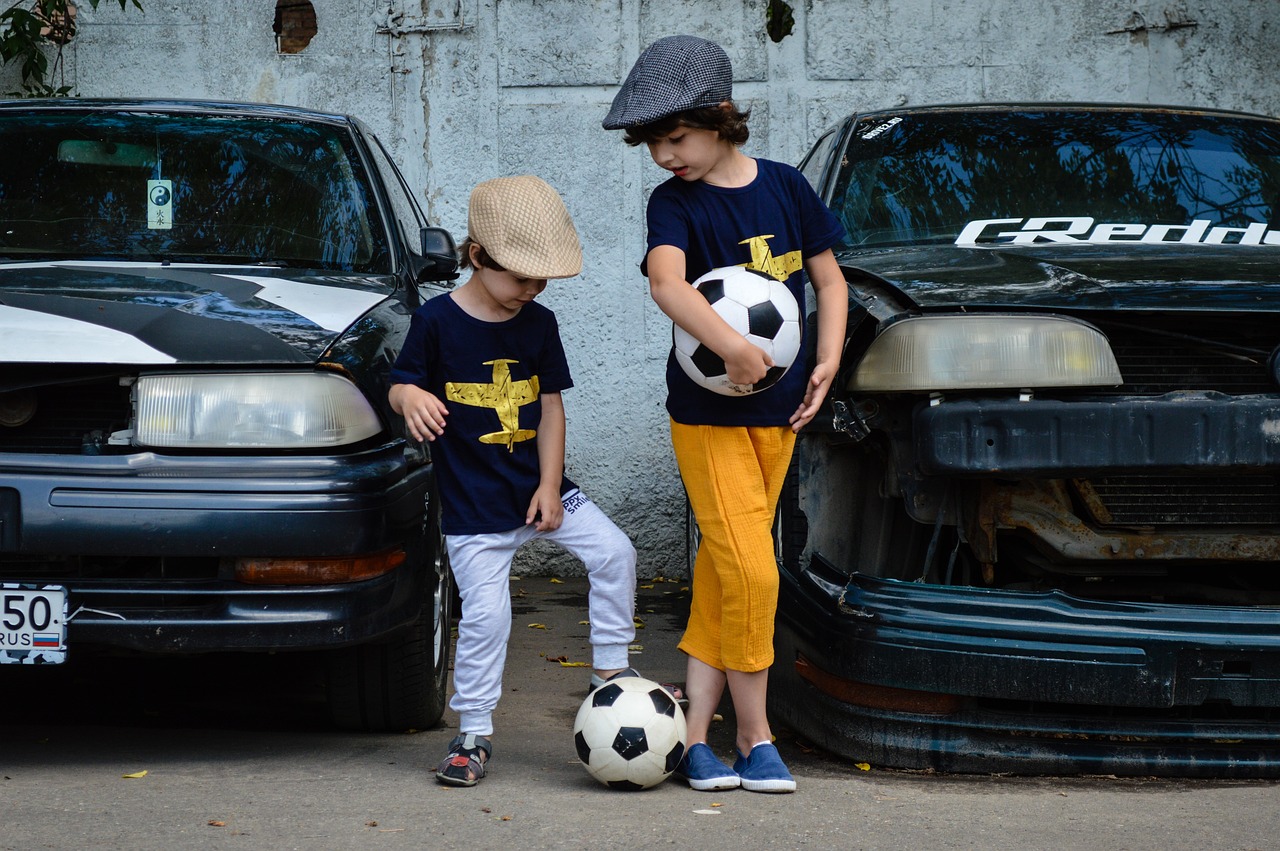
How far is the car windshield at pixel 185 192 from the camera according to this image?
3791mm

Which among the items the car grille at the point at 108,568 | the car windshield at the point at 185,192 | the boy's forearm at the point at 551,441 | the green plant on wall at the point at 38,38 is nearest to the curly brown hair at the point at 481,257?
the boy's forearm at the point at 551,441

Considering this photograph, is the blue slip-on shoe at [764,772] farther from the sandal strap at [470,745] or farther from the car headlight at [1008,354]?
the car headlight at [1008,354]

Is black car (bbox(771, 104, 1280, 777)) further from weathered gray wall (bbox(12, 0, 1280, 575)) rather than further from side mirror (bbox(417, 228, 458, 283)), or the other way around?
weathered gray wall (bbox(12, 0, 1280, 575))

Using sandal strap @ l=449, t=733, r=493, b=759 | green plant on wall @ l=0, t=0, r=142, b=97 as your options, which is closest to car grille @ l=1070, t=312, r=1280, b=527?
sandal strap @ l=449, t=733, r=493, b=759

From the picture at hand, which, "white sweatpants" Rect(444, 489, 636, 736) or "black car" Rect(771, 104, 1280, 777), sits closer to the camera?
"black car" Rect(771, 104, 1280, 777)

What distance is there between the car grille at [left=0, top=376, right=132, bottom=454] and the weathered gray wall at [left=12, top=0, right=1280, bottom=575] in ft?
11.5

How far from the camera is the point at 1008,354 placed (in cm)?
295

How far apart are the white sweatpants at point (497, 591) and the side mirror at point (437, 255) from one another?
1.01 m

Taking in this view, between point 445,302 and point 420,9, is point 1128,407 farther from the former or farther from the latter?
point 420,9

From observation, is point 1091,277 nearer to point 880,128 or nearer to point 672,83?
point 672,83

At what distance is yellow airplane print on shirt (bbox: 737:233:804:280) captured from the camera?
3.01 meters

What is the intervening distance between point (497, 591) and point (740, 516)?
0.57m

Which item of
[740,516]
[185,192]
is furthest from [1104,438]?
[185,192]

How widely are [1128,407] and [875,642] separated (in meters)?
0.70
